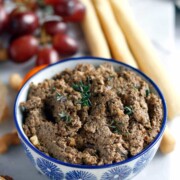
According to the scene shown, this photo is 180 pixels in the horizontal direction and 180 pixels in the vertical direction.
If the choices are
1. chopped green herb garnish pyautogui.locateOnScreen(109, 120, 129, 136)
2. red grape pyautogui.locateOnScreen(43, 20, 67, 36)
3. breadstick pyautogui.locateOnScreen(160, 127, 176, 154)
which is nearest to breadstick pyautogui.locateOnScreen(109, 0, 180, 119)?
breadstick pyautogui.locateOnScreen(160, 127, 176, 154)

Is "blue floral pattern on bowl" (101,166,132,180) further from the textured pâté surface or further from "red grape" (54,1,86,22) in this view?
"red grape" (54,1,86,22)

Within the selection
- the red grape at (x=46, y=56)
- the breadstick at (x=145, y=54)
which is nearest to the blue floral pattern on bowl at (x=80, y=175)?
the breadstick at (x=145, y=54)

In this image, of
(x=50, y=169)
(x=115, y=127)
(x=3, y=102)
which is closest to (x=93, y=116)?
(x=115, y=127)

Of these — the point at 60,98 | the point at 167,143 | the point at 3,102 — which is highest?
the point at 60,98

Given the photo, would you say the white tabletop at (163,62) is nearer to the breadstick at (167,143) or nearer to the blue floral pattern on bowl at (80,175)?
the breadstick at (167,143)

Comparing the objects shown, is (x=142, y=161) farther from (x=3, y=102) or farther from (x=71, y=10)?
(x=71, y=10)

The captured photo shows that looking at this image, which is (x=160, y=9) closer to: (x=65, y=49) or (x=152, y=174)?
(x=65, y=49)

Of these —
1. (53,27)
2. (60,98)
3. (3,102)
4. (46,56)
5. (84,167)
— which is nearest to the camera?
(84,167)

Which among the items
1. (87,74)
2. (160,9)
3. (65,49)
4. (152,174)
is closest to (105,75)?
(87,74)
